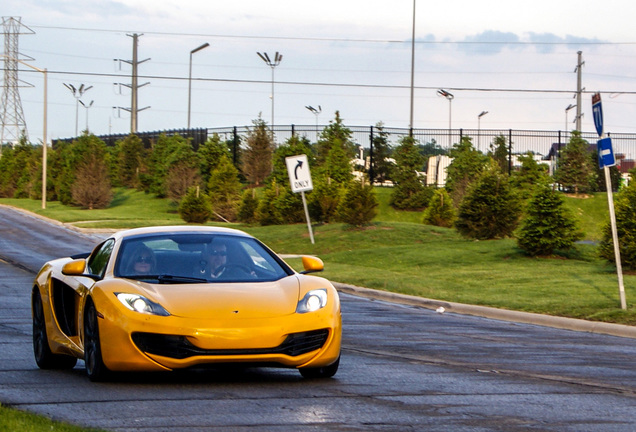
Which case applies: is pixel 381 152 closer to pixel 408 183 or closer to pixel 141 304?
pixel 408 183

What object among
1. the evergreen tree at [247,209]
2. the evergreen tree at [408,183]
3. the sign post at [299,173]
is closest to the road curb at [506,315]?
the sign post at [299,173]

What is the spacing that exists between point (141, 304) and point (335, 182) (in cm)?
3190

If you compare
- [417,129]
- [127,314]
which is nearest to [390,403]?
[127,314]

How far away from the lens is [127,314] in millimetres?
7965

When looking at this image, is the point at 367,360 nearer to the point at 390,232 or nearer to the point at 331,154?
the point at 390,232

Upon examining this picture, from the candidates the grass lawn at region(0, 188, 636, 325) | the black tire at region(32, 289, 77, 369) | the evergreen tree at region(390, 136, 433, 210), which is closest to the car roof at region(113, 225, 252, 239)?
the black tire at region(32, 289, 77, 369)

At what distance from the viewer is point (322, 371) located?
8641mm

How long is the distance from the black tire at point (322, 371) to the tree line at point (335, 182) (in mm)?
14453

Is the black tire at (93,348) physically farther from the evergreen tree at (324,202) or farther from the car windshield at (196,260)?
the evergreen tree at (324,202)

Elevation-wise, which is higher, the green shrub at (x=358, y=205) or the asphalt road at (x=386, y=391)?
the green shrub at (x=358, y=205)

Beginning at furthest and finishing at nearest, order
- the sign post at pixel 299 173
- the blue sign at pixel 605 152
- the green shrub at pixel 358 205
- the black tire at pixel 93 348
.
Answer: the green shrub at pixel 358 205 < the sign post at pixel 299 173 < the blue sign at pixel 605 152 < the black tire at pixel 93 348

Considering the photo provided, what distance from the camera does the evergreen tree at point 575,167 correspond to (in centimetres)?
5256

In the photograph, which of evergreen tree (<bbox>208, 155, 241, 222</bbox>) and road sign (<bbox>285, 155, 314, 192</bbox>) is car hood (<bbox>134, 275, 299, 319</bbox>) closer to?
road sign (<bbox>285, 155, 314, 192</bbox>)

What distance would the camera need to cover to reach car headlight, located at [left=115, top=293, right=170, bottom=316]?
7949 mm
